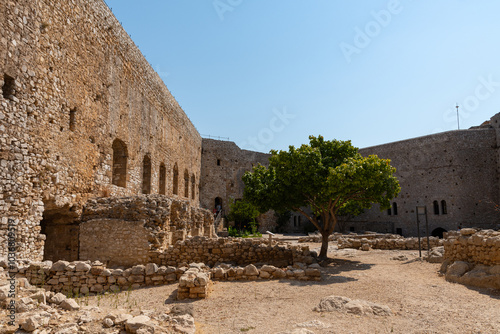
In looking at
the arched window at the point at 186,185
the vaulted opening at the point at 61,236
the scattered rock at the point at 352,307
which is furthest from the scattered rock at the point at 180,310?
the arched window at the point at 186,185

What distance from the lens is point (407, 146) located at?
32.8m

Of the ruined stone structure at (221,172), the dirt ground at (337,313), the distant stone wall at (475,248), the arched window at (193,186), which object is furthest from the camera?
the ruined stone structure at (221,172)

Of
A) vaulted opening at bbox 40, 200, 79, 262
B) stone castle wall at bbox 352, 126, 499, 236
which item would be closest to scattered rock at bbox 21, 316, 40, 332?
vaulted opening at bbox 40, 200, 79, 262

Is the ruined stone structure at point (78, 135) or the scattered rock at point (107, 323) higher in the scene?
the ruined stone structure at point (78, 135)

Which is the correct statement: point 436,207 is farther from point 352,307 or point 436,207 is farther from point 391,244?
point 352,307

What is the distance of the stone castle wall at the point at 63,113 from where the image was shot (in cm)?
864

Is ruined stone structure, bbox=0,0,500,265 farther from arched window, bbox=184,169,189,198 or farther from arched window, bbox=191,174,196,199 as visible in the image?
arched window, bbox=191,174,196,199

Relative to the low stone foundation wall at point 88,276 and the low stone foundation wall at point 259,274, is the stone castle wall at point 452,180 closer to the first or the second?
the low stone foundation wall at point 259,274

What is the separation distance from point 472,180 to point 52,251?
31.5 metres

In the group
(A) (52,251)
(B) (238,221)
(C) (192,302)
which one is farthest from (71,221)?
(B) (238,221)

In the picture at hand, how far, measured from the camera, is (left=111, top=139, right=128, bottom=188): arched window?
15156mm

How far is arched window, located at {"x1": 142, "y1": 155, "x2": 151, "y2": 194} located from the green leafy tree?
Answer: 241 inches

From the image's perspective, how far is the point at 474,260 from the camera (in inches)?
392

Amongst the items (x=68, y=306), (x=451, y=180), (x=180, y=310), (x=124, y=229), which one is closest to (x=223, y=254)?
(x=124, y=229)
